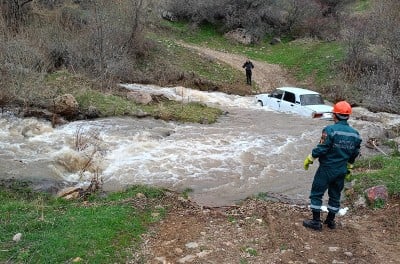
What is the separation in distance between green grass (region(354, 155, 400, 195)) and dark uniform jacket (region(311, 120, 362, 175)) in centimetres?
218

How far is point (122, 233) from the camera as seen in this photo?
6.77 meters

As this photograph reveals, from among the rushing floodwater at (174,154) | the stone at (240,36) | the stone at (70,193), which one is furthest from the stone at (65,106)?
the stone at (240,36)

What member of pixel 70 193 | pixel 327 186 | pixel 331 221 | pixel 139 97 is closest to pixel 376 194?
pixel 331 221

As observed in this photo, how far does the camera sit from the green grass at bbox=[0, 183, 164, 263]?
6141 mm

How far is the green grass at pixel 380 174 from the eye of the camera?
8.66 m

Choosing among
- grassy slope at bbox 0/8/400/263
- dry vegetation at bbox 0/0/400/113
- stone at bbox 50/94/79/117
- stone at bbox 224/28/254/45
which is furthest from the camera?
stone at bbox 224/28/254/45

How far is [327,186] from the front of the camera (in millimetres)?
6930

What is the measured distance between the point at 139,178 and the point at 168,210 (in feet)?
10.1

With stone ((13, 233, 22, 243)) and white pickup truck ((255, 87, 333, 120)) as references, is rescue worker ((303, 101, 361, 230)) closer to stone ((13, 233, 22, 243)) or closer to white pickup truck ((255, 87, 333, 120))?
stone ((13, 233, 22, 243))

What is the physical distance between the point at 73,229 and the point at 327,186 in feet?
12.4

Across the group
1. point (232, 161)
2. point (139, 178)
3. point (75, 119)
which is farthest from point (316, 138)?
point (75, 119)

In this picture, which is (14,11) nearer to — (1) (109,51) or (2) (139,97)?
(1) (109,51)

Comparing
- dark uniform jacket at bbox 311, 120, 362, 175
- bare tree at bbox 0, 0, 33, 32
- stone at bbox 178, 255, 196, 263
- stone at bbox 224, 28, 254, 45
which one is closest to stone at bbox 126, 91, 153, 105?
bare tree at bbox 0, 0, 33, 32

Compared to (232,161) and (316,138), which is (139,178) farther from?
(316,138)
